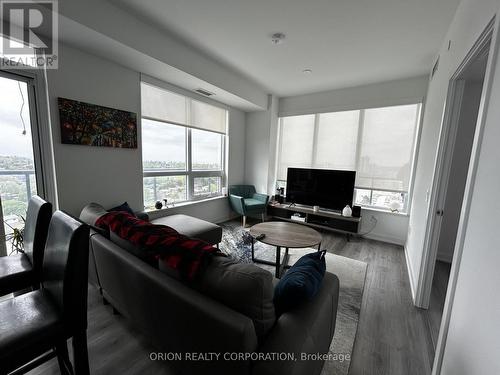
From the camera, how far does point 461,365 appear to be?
3.21ft

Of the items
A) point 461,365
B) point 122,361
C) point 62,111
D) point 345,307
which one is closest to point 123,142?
point 62,111

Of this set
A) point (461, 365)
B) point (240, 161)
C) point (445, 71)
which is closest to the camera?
point (461, 365)

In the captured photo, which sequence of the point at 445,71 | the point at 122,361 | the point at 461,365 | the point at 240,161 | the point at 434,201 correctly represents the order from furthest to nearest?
the point at 240,161 < the point at 445,71 < the point at 434,201 < the point at 122,361 < the point at 461,365

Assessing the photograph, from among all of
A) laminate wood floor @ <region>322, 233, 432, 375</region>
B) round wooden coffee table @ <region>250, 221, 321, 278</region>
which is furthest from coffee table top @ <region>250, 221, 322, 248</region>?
laminate wood floor @ <region>322, 233, 432, 375</region>

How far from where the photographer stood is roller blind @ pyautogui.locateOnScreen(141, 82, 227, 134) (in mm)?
3090

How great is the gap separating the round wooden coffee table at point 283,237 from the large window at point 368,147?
6.54 feet

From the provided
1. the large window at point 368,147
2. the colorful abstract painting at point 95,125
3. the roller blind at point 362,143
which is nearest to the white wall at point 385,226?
the large window at point 368,147

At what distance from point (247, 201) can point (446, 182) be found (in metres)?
3.13

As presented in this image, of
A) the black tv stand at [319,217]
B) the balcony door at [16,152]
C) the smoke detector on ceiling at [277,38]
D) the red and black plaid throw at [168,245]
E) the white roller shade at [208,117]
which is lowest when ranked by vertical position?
the black tv stand at [319,217]

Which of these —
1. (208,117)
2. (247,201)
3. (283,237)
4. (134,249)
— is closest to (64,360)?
(134,249)

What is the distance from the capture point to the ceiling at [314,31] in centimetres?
194

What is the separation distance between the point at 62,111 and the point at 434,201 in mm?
3855

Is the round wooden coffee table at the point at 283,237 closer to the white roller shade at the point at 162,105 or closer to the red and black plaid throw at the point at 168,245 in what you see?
the red and black plaid throw at the point at 168,245

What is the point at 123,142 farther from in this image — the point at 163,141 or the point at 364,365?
the point at 364,365
